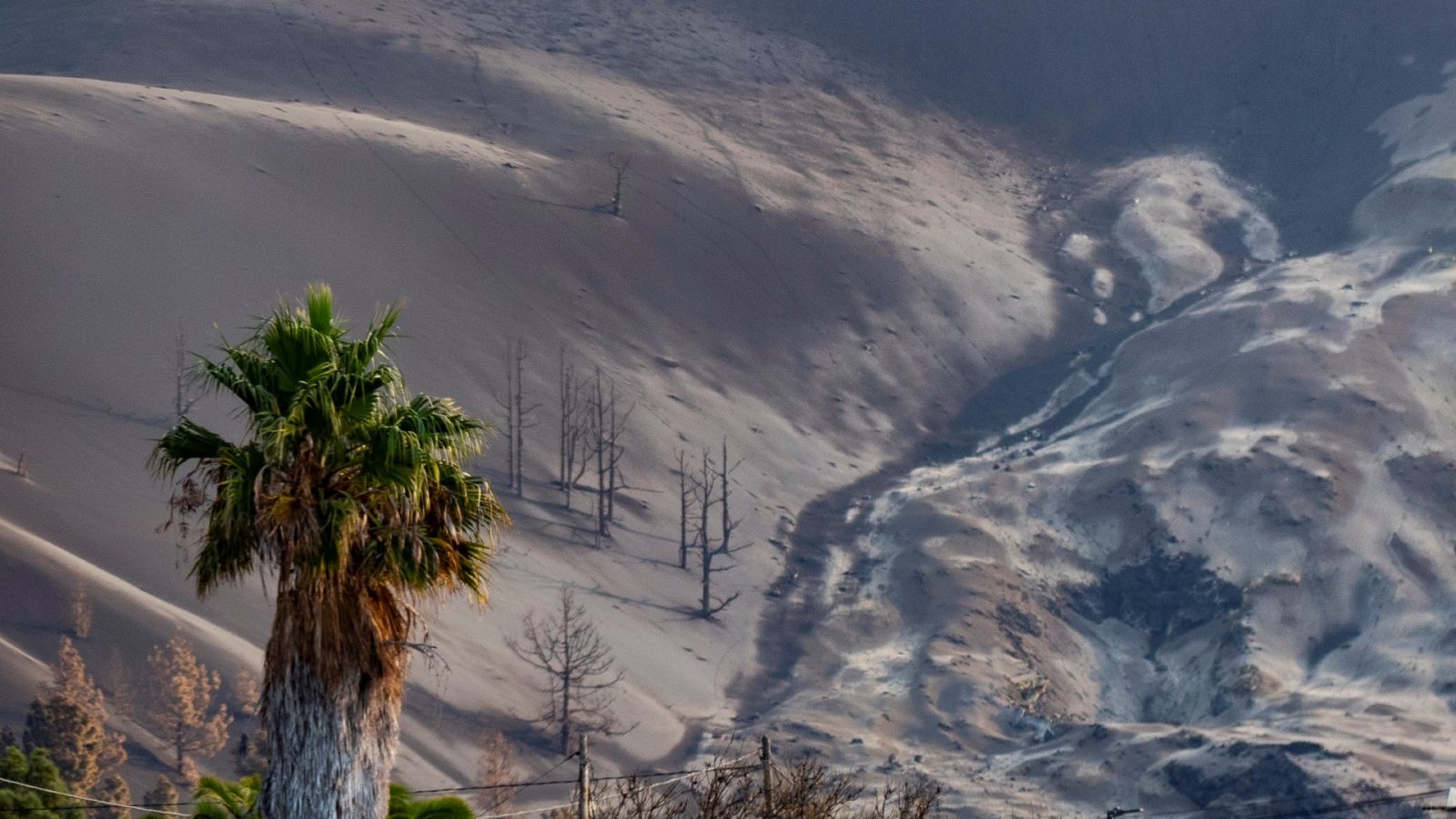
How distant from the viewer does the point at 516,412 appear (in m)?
85.0

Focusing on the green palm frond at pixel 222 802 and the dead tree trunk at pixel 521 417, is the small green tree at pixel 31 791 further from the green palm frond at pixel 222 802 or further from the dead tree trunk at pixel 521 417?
the dead tree trunk at pixel 521 417

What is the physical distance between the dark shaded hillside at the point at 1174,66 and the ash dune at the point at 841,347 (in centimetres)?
79

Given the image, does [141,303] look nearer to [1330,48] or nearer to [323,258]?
[323,258]

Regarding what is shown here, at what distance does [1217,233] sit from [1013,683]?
222 feet

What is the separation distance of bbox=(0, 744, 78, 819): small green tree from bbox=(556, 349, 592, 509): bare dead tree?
5272 cm

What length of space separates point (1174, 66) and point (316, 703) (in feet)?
507

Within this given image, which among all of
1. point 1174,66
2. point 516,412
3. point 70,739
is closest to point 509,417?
point 516,412

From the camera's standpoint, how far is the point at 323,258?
9094 cm

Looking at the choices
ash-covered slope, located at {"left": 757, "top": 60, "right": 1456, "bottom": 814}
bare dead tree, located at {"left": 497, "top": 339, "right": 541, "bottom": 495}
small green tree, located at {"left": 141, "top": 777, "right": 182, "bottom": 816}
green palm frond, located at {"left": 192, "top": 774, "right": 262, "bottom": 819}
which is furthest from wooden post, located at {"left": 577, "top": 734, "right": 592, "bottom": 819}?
bare dead tree, located at {"left": 497, "top": 339, "right": 541, "bottom": 495}

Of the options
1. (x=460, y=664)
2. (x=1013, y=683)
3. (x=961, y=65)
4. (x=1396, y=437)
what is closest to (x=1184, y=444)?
(x=1396, y=437)

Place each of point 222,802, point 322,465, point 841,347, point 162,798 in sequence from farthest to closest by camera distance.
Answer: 1. point 841,347
2. point 162,798
3. point 222,802
4. point 322,465

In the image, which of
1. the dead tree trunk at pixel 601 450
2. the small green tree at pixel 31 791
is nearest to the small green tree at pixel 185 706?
the small green tree at pixel 31 791

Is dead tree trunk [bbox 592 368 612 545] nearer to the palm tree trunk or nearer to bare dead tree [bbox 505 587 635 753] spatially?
bare dead tree [bbox 505 587 635 753]

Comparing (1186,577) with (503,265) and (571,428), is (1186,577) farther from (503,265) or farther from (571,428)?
(503,265)
